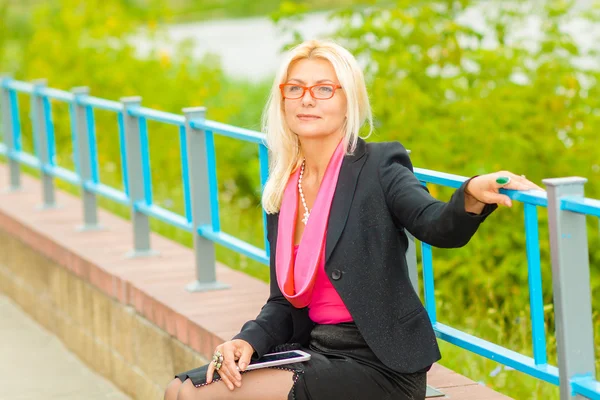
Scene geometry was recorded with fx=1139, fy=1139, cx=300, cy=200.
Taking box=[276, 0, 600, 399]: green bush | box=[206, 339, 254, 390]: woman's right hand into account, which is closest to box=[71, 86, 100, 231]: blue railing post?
box=[276, 0, 600, 399]: green bush

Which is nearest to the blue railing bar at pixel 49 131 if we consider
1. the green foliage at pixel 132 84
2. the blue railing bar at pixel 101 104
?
the blue railing bar at pixel 101 104

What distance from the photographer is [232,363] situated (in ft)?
9.91

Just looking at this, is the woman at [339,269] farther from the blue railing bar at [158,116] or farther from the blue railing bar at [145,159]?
the blue railing bar at [145,159]

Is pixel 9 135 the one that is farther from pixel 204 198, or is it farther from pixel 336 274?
pixel 336 274

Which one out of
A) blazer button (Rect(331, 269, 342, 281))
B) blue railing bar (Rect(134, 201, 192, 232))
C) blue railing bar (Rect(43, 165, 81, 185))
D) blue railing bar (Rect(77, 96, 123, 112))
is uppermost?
blue railing bar (Rect(77, 96, 123, 112))

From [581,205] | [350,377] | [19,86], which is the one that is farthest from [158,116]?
[581,205]

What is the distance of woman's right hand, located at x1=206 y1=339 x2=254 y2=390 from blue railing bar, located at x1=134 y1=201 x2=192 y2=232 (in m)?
2.07

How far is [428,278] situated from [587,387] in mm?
853

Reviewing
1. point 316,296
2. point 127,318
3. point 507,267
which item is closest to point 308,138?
point 316,296

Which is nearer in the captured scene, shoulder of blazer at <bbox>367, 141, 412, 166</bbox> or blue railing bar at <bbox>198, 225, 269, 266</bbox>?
shoulder of blazer at <bbox>367, 141, 412, 166</bbox>

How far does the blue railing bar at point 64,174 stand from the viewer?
6721mm

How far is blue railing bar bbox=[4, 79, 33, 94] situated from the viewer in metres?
7.49

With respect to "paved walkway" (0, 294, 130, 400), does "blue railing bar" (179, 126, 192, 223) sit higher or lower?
higher

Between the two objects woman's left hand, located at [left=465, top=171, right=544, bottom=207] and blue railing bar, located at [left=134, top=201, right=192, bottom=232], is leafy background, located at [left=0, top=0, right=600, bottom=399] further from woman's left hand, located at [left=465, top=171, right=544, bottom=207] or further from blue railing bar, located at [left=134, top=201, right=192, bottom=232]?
woman's left hand, located at [left=465, top=171, right=544, bottom=207]
